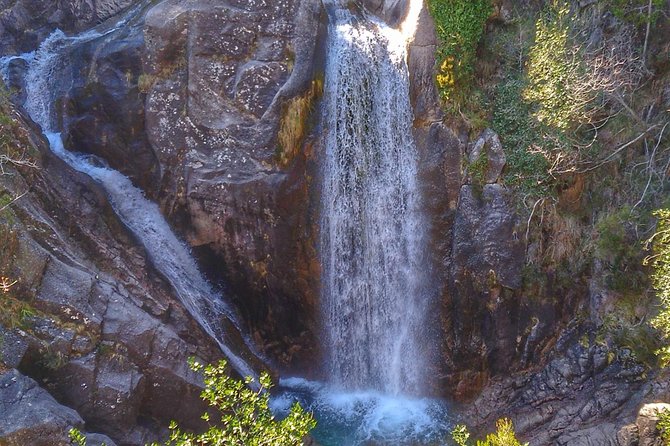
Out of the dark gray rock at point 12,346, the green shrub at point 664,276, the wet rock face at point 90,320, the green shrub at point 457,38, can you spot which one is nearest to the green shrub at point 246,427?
the dark gray rock at point 12,346

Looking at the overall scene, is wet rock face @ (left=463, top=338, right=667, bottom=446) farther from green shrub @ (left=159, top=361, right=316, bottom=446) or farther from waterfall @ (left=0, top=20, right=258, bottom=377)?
green shrub @ (left=159, top=361, right=316, bottom=446)

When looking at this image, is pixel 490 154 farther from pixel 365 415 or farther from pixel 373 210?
pixel 365 415

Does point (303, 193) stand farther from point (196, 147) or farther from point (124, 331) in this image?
point (124, 331)

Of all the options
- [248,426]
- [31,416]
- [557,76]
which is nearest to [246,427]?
[248,426]

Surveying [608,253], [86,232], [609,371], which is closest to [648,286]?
[608,253]

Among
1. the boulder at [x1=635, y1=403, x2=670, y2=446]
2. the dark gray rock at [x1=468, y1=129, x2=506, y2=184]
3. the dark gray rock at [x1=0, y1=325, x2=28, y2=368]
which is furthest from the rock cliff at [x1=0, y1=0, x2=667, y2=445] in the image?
the dark gray rock at [x1=0, y1=325, x2=28, y2=368]

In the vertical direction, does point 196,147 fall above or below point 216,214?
above
